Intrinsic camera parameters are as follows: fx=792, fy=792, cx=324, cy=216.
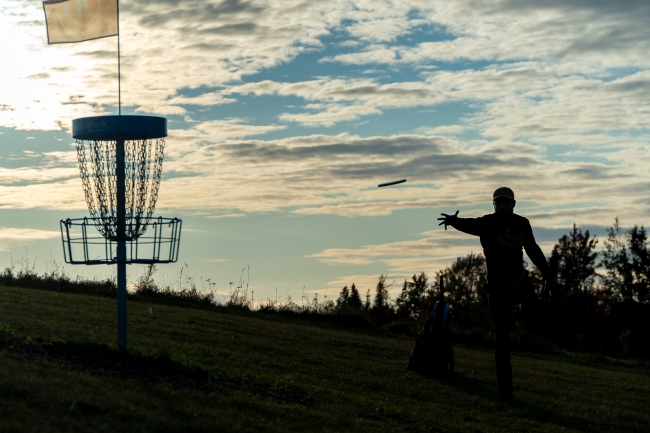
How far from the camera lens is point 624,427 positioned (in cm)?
1134

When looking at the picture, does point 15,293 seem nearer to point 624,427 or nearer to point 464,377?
point 464,377

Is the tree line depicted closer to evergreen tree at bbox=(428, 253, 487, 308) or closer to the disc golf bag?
evergreen tree at bbox=(428, 253, 487, 308)

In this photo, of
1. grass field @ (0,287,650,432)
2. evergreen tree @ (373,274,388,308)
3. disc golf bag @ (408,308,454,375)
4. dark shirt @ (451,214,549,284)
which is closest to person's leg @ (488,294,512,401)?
dark shirt @ (451,214,549,284)

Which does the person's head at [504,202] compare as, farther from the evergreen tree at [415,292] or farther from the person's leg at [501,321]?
the evergreen tree at [415,292]

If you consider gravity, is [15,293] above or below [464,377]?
above

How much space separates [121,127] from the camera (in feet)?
33.4

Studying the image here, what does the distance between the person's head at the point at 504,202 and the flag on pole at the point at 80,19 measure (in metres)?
5.82

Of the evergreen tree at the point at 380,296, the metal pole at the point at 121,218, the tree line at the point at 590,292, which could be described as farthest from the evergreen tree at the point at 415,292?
the metal pole at the point at 121,218

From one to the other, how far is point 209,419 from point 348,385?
425 centimetres

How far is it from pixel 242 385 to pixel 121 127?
362cm

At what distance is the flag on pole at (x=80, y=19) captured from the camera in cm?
1082

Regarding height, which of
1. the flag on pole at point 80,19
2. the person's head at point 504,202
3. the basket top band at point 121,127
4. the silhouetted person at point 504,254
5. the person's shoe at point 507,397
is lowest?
the person's shoe at point 507,397

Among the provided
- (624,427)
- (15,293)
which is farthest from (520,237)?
(15,293)

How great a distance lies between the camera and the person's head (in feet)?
36.9
